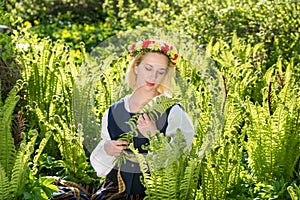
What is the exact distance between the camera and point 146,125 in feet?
10.3

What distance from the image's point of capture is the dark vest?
3223 mm

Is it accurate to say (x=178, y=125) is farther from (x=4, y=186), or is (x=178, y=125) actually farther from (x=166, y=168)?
(x=4, y=186)

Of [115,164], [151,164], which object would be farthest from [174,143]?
[115,164]

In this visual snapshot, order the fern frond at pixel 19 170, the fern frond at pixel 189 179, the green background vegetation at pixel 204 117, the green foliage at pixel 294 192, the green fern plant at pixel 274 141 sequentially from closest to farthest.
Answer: the green foliage at pixel 294 192 < the fern frond at pixel 19 170 < the fern frond at pixel 189 179 < the green background vegetation at pixel 204 117 < the green fern plant at pixel 274 141

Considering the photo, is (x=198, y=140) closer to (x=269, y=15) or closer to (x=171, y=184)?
(x=171, y=184)

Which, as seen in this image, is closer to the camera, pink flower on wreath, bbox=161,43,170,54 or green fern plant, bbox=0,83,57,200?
green fern plant, bbox=0,83,57,200

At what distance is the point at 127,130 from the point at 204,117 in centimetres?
68

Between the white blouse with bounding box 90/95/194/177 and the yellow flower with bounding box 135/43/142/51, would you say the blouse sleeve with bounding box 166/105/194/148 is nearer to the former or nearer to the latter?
the white blouse with bounding box 90/95/194/177

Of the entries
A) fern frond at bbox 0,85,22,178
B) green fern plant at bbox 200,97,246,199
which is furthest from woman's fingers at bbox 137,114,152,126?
fern frond at bbox 0,85,22,178

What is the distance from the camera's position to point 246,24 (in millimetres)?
6746

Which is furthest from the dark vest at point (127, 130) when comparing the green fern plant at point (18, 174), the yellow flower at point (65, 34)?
the yellow flower at point (65, 34)

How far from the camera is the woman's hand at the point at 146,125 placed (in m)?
3.10

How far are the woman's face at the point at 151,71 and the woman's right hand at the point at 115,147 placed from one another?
0.30 meters

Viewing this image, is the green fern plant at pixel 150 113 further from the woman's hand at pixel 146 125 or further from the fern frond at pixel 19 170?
the fern frond at pixel 19 170
